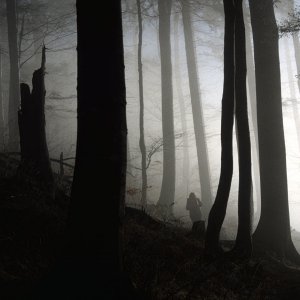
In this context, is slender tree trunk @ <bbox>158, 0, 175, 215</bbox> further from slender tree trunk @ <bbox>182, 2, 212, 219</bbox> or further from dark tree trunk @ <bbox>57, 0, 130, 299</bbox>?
dark tree trunk @ <bbox>57, 0, 130, 299</bbox>

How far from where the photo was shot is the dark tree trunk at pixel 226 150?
6215 millimetres

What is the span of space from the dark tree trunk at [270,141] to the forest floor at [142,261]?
5.77ft

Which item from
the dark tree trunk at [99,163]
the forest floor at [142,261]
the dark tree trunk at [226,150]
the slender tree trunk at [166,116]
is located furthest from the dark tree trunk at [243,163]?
the slender tree trunk at [166,116]

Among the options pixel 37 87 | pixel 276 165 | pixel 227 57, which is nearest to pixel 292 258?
pixel 276 165

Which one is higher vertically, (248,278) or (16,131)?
(16,131)

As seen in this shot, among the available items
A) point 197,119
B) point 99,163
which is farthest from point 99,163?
point 197,119

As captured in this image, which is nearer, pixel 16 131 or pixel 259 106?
pixel 259 106

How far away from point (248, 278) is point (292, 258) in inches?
144

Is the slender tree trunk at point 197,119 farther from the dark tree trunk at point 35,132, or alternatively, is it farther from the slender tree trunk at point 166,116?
the dark tree trunk at point 35,132

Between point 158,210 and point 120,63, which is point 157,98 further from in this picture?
point 120,63

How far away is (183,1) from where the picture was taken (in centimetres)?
1878

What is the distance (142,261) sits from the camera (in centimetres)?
471

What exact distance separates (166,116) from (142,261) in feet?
43.2

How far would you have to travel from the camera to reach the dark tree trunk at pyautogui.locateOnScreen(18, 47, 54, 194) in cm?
725
